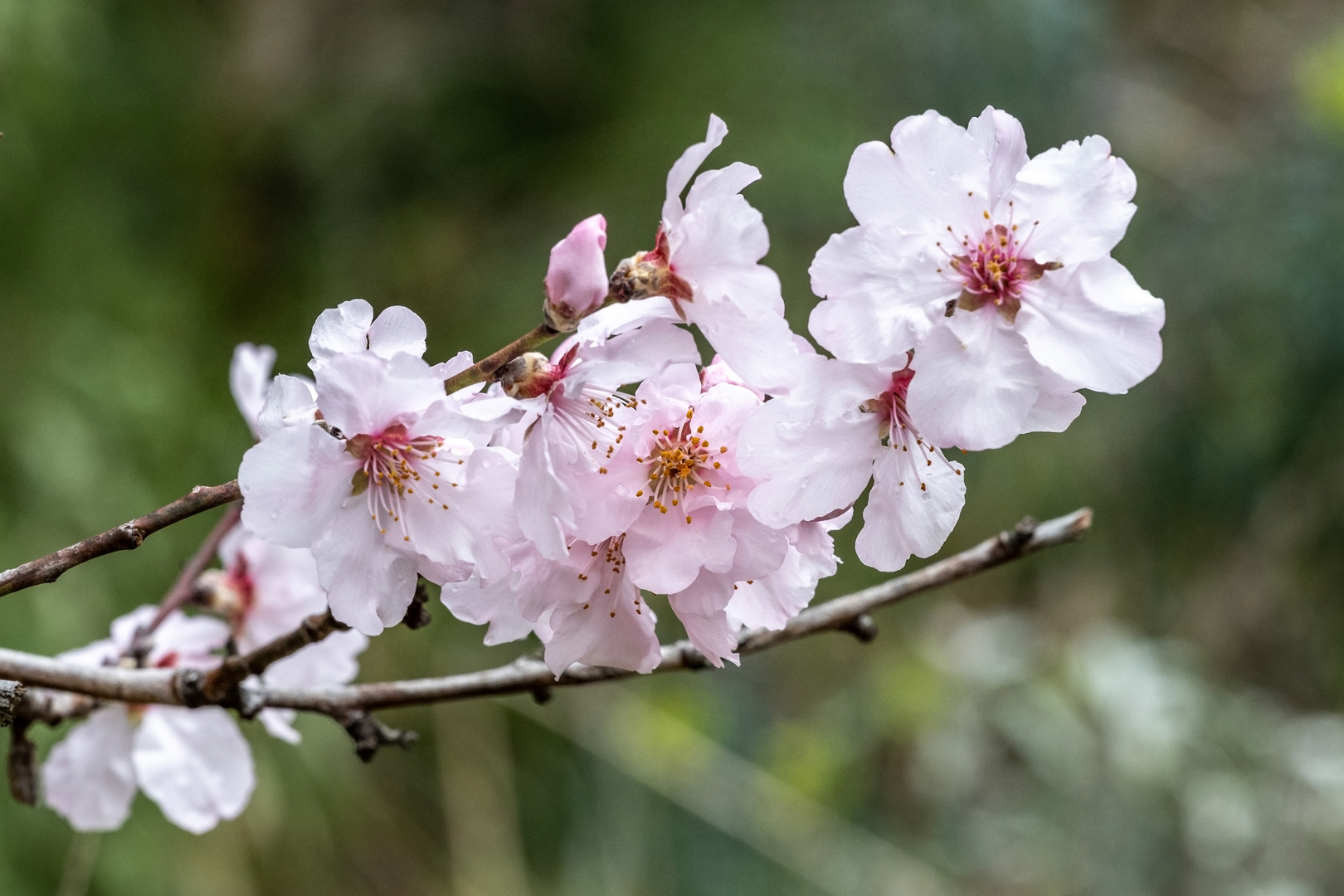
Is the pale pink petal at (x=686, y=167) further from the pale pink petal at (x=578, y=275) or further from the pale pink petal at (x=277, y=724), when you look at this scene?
the pale pink petal at (x=277, y=724)

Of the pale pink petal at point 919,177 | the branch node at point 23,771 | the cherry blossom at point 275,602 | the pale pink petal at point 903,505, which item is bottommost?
the pale pink petal at point 903,505

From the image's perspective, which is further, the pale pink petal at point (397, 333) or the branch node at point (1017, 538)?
the branch node at point (1017, 538)

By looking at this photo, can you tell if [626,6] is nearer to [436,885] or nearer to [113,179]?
[113,179]

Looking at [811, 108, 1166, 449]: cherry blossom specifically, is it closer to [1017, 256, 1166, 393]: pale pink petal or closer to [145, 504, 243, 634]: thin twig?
[1017, 256, 1166, 393]: pale pink petal

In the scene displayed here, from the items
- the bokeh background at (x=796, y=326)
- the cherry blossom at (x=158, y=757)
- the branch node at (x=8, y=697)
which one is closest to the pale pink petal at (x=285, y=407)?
the branch node at (x=8, y=697)

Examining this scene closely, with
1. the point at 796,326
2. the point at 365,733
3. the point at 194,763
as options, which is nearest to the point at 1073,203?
the point at 365,733

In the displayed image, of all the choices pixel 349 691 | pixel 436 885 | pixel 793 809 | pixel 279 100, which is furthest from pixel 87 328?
pixel 349 691

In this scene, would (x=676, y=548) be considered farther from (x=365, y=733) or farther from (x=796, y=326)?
(x=796, y=326)

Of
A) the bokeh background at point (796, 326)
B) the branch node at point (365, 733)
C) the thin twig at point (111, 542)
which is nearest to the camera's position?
the thin twig at point (111, 542)
